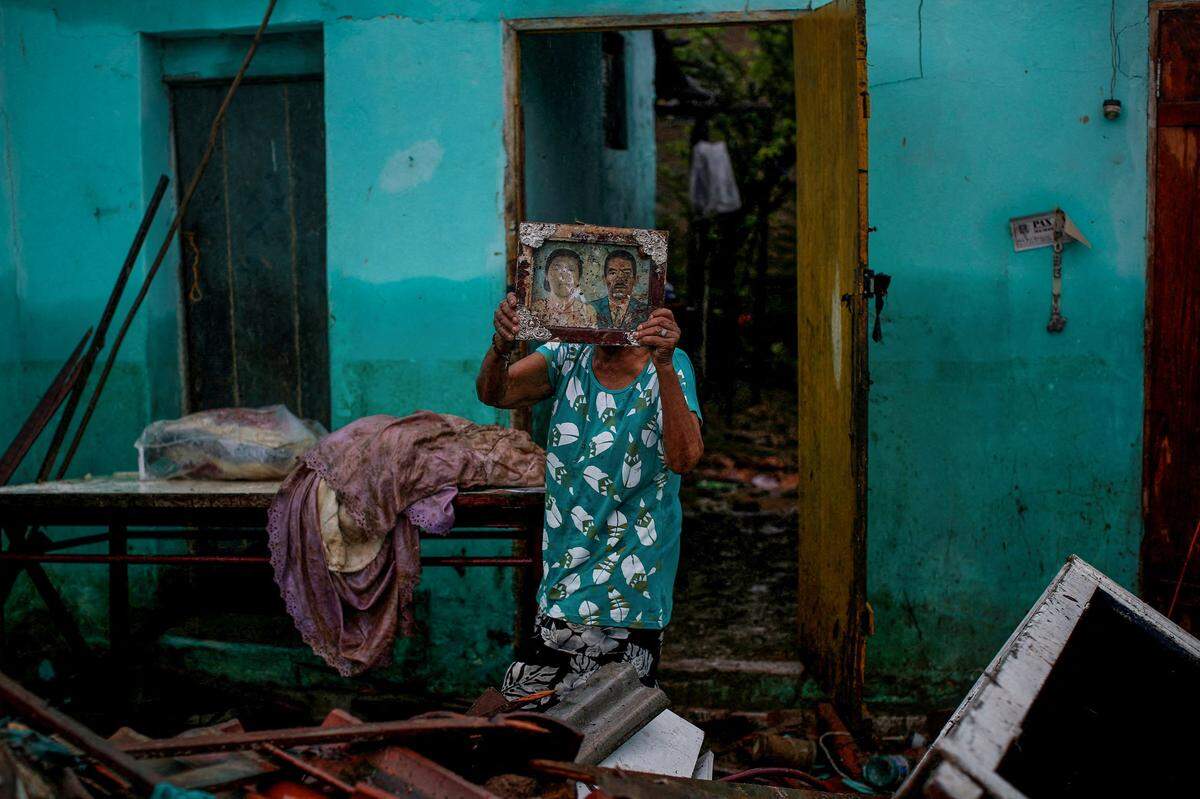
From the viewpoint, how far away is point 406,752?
2217 millimetres

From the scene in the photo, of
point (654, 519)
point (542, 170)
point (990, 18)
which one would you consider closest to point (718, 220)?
point (542, 170)

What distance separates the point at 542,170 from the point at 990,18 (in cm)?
239

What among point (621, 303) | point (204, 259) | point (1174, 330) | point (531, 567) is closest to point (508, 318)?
point (621, 303)

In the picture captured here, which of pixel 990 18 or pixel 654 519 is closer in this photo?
pixel 654 519

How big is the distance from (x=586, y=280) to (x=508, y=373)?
1.23 feet

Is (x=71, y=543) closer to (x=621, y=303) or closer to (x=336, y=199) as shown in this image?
(x=336, y=199)

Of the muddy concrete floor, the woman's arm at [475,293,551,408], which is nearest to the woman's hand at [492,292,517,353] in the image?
the woman's arm at [475,293,551,408]

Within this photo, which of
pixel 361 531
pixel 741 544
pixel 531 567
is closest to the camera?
pixel 361 531

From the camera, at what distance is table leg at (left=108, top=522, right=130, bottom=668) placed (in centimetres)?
414

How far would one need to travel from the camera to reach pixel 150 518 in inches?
156

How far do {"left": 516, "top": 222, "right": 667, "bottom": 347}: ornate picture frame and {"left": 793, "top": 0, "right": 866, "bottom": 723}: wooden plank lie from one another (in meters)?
1.05

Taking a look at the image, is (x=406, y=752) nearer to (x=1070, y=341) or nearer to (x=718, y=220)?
(x=1070, y=341)

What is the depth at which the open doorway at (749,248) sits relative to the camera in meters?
3.85

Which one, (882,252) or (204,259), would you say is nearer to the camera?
(882,252)
